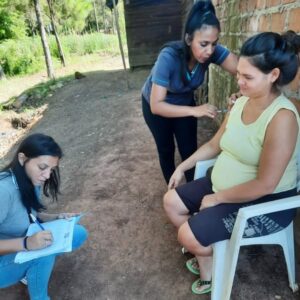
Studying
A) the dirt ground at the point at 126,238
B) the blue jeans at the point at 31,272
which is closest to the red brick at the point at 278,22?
the dirt ground at the point at 126,238

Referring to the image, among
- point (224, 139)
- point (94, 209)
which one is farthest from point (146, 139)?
point (224, 139)

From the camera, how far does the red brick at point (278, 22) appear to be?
1.97 metres

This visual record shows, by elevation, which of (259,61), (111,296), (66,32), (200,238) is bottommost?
(66,32)

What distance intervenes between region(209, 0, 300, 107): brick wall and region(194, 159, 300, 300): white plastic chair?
778 mm

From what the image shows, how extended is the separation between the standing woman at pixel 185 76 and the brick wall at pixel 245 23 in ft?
1.26

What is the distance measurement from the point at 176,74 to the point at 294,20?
2.45 feet

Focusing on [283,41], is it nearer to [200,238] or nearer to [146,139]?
[200,238]

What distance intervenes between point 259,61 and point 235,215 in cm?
75

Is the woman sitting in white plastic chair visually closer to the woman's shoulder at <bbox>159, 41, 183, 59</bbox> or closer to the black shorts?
the black shorts

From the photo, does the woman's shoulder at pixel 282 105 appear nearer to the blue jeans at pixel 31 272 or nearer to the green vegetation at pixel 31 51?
the blue jeans at pixel 31 272

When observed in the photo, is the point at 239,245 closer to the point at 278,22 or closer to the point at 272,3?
the point at 278,22

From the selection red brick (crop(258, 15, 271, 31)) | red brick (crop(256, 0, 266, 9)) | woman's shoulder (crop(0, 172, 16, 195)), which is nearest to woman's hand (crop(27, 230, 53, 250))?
woman's shoulder (crop(0, 172, 16, 195))

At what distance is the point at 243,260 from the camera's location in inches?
83.6

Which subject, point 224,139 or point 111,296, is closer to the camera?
point 224,139
